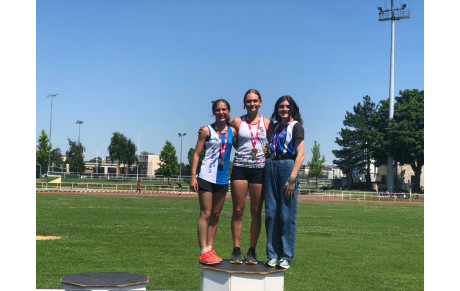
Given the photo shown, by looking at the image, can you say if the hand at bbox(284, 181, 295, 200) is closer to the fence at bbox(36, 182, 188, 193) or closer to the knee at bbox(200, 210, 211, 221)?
the knee at bbox(200, 210, 211, 221)

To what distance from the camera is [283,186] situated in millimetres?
6012

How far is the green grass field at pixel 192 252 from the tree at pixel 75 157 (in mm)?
70194

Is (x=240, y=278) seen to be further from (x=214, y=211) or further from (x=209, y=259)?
(x=214, y=211)

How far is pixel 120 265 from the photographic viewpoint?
34.0 ft

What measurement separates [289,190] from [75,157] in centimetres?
8598

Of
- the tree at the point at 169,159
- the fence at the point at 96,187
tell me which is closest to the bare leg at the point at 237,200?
the fence at the point at 96,187

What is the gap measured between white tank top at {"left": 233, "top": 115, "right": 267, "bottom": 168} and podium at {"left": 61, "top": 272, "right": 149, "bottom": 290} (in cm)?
168

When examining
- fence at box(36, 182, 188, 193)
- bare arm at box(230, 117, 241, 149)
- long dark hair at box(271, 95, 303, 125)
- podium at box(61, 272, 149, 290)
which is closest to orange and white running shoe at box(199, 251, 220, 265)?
podium at box(61, 272, 149, 290)

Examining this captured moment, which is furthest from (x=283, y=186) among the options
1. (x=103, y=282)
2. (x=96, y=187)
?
(x=96, y=187)

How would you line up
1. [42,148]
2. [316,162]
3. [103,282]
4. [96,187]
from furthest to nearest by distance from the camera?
[316,162]
[42,148]
[96,187]
[103,282]

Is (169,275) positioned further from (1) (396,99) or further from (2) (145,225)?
(1) (396,99)

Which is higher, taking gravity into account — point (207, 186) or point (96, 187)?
point (207, 186)
